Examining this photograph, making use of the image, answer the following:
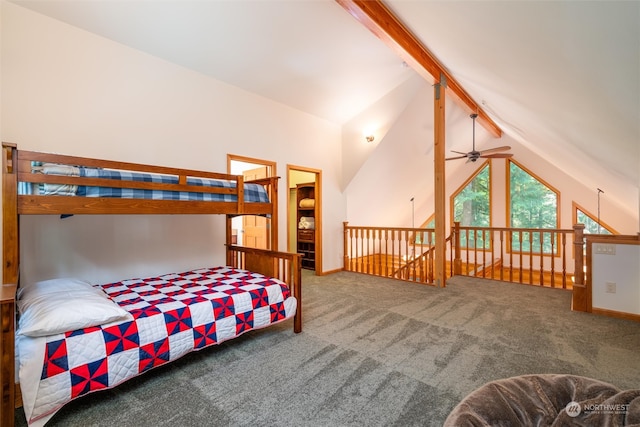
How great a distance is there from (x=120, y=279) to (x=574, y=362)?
395 centimetres

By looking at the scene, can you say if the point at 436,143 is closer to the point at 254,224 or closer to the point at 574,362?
the point at 574,362

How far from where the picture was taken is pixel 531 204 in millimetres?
6656

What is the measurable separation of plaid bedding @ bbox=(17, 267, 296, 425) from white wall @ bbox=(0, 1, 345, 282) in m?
0.51

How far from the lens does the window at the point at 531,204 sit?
644 centimetres

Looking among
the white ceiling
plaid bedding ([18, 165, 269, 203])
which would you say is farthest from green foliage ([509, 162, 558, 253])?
plaid bedding ([18, 165, 269, 203])

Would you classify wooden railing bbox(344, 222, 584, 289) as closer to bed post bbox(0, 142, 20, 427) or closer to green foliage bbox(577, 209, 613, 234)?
green foliage bbox(577, 209, 613, 234)

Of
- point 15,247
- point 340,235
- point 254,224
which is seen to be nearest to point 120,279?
point 15,247

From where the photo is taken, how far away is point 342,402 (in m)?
1.57

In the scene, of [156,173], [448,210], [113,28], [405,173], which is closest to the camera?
[156,173]

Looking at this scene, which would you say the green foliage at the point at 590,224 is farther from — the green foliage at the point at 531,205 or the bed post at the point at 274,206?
the bed post at the point at 274,206

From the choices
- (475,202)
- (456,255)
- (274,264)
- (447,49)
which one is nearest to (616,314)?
(456,255)

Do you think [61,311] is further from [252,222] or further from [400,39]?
[400,39]

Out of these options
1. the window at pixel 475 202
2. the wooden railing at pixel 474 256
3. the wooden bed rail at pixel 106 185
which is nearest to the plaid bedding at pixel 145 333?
the wooden bed rail at pixel 106 185

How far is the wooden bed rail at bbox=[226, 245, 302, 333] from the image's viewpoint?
2.51 meters
